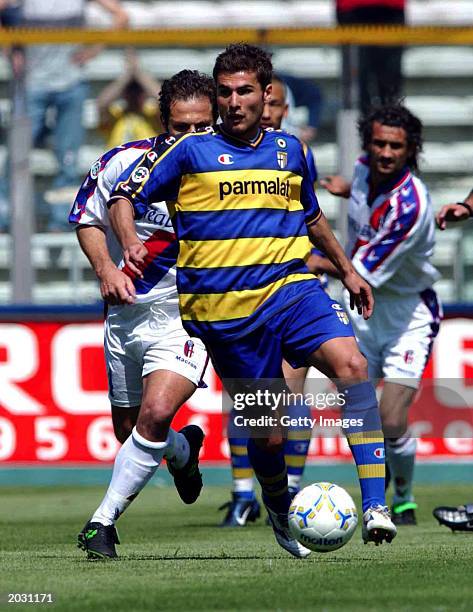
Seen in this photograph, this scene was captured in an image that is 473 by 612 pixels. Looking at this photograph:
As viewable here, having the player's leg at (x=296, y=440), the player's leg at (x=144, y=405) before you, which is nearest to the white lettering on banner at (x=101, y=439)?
the player's leg at (x=296, y=440)

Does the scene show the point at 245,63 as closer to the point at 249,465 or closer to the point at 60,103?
the point at 249,465

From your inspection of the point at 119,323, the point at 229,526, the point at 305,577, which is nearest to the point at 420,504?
the point at 229,526

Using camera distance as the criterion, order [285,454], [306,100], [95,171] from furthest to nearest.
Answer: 1. [306,100]
2. [285,454]
3. [95,171]

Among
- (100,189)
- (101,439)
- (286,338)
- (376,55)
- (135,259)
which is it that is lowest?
(101,439)

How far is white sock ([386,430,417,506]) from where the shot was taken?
9.23m

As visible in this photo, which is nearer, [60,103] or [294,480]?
[294,480]

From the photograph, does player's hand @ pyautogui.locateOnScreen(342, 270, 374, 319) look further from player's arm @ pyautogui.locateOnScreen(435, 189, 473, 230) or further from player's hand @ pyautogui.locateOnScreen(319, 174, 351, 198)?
player's hand @ pyautogui.locateOnScreen(319, 174, 351, 198)

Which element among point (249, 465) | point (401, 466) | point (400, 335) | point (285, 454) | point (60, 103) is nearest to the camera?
point (285, 454)

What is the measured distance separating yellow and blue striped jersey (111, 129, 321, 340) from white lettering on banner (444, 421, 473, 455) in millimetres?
6160

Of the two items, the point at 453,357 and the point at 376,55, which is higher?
the point at 376,55

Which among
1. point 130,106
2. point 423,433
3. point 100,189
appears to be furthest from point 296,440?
point 130,106

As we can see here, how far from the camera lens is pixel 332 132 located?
1213cm

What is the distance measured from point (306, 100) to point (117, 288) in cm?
630

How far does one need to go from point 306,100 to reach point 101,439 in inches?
128
